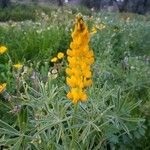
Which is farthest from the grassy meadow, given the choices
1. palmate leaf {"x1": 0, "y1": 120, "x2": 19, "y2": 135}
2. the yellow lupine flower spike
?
the yellow lupine flower spike

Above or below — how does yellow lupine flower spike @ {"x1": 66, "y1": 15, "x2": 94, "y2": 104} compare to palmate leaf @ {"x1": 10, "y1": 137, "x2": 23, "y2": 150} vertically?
above

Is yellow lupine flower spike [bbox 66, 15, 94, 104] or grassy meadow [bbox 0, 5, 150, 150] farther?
grassy meadow [bbox 0, 5, 150, 150]

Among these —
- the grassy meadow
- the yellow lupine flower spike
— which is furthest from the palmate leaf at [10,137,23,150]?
the yellow lupine flower spike

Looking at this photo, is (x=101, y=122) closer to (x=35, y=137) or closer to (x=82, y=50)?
(x=35, y=137)

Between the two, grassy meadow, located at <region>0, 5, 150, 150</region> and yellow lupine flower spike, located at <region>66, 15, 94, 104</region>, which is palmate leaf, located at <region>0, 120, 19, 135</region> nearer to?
grassy meadow, located at <region>0, 5, 150, 150</region>

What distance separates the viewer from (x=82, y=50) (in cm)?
242

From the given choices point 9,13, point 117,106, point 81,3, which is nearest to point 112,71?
point 117,106

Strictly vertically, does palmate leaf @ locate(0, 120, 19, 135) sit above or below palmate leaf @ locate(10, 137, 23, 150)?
above

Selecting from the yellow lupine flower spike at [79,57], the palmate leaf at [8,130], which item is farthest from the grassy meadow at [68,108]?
the yellow lupine flower spike at [79,57]

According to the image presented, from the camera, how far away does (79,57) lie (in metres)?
2.45

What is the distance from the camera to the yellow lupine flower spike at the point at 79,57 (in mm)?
2385

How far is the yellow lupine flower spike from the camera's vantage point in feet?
7.82

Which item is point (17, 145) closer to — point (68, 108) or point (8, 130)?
point (8, 130)

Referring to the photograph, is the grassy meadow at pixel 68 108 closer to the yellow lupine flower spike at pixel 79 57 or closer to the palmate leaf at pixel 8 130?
the palmate leaf at pixel 8 130
